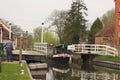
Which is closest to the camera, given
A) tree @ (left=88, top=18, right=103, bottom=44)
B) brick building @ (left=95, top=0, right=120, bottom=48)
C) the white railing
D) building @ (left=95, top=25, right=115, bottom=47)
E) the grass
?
the white railing

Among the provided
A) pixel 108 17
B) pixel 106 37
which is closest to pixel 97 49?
pixel 106 37

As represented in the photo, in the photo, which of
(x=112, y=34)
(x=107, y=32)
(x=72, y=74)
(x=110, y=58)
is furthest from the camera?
(x=107, y=32)

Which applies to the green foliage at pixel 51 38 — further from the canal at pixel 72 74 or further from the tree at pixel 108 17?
the canal at pixel 72 74

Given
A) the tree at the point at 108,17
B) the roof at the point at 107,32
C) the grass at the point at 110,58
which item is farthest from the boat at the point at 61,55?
the tree at the point at 108,17

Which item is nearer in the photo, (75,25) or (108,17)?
(75,25)

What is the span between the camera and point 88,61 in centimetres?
5797

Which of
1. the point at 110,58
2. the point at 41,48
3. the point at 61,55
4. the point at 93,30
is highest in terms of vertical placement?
the point at 93,30

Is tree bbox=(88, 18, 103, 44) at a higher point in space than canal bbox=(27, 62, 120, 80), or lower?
higher

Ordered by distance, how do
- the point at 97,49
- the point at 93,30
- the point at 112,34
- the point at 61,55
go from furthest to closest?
1. the point at 93,30
2. the point at 112,34
3. the point at 97,49
4. the point at 61,55

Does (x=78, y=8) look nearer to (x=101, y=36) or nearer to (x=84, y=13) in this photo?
(x=84, y=13)

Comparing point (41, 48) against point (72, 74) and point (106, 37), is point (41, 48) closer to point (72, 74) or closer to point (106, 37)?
point (72, 74)

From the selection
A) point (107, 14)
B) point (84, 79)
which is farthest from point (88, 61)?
point (107, 14)

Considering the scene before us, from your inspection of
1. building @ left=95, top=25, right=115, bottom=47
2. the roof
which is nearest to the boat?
building @ left=95, top=25, right=115, bottom=47

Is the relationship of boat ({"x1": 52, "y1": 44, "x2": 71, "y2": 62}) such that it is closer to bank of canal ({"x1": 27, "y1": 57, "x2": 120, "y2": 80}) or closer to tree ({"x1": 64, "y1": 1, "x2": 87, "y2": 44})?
bank of canal ({"x1": 27, "y1": 57, "x2": 120, "y2": 80})
